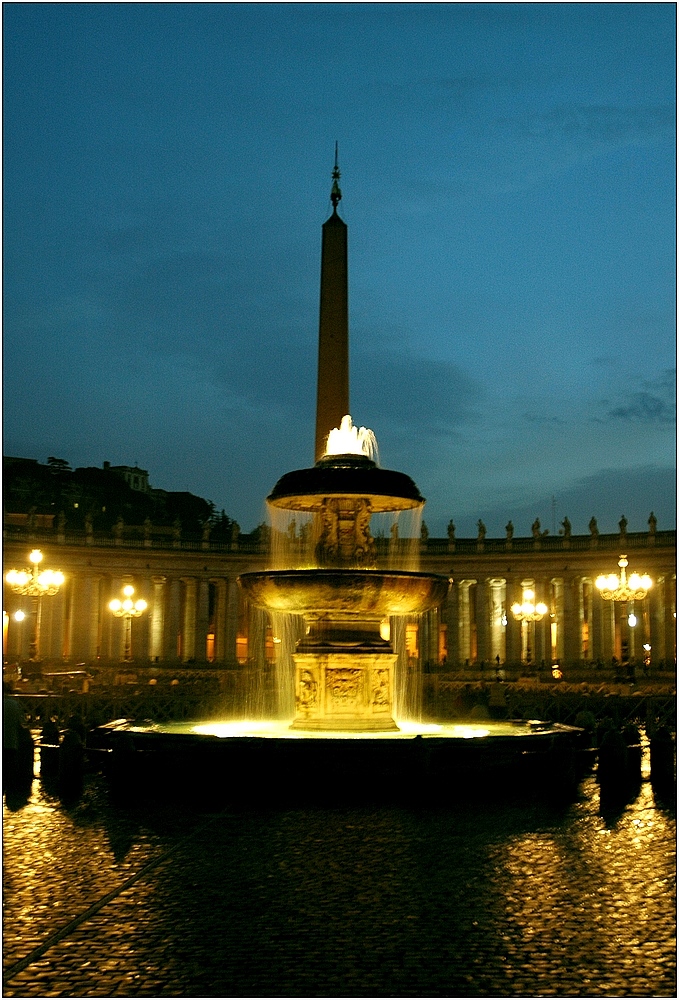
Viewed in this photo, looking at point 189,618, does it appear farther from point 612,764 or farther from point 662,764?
point 612,764

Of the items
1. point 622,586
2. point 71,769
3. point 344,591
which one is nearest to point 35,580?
point 344,591

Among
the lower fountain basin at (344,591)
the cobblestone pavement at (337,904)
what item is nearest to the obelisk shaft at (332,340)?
the lower fountain basin at (344,591)

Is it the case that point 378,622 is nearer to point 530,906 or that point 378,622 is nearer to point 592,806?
point 592,806

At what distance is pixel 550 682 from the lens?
57.0 metres

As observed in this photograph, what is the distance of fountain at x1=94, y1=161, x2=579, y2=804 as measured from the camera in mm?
20141

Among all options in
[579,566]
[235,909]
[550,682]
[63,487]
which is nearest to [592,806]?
[235,909]

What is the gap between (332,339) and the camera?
30828 mm

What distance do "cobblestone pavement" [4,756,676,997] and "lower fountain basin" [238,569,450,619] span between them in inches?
262

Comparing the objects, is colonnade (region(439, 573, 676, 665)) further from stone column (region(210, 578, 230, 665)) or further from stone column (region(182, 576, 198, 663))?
stone column (region(182, 576, 198, 663))

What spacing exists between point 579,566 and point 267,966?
7020 centimetres

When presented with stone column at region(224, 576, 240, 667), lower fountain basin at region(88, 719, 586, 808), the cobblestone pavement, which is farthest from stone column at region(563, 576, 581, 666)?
the cobblestone pavement

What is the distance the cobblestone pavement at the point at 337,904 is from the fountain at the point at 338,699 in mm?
2143

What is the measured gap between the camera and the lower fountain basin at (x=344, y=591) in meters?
23.8

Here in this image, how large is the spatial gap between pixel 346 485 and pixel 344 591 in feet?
7.84
